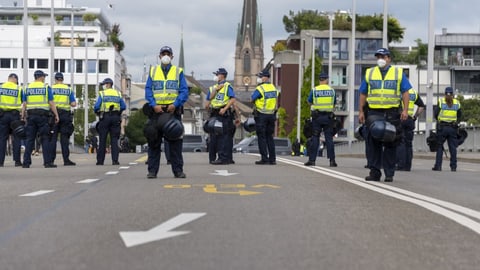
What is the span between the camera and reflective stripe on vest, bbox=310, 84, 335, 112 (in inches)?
825

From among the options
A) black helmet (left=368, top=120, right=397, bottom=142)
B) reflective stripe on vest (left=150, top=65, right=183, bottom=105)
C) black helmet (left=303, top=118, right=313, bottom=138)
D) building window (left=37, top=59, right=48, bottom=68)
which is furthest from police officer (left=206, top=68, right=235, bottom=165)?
building window (left=37, top=59, right=48, bottom=68)

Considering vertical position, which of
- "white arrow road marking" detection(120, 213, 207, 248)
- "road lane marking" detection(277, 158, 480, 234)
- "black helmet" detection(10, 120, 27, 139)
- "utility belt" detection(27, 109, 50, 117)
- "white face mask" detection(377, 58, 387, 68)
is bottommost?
"white arrow road marking" detection(120, 213, 207, 248)

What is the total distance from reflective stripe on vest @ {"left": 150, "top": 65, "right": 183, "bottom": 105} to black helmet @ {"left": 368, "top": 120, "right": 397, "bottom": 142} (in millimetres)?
2988

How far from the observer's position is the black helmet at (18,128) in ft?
72.2

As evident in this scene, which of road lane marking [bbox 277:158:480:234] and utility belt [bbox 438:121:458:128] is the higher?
utility belt [bbox 438:121:458:128]

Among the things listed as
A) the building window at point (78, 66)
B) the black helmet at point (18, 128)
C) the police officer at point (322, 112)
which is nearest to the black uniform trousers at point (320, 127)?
the police officer at point (322, 112)

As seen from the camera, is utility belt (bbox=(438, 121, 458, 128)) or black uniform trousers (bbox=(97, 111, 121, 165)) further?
utility belt (bbox=(438, 121, 458, 128))

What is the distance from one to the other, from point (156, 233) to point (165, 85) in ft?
24.9

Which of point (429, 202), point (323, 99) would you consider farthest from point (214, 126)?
point (429, 202)

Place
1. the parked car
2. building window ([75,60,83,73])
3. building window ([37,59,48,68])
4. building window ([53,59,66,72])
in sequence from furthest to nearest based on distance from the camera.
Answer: building window ([53,59,66,72]) < building window ([75,60,83,73]) < building window ([37,59,48,68]) < the parked car

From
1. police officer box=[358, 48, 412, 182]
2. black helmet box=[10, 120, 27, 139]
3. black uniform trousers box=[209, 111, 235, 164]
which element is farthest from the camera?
black helmet box=[10, 120, 27, 139]

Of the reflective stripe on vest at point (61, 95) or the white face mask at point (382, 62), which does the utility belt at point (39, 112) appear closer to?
the reflective stripe on vest at point (61, 95)

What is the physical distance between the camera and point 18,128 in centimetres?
2206

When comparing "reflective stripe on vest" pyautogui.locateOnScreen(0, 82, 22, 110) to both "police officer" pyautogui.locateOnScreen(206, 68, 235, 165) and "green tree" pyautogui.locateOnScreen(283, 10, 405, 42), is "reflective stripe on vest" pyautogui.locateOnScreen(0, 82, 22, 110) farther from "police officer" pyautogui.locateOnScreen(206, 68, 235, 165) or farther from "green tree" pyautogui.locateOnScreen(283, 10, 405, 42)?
"green tree" pyautogui.locateOnScreen(283, 10, 405, 42)
